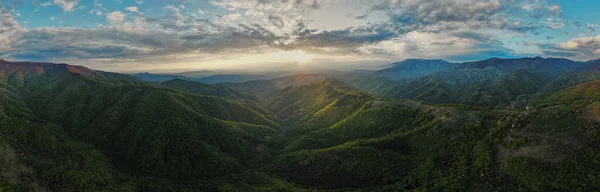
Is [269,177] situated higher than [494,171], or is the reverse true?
[494,171]

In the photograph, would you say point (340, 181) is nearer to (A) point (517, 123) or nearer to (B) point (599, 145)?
(A) point (517, 123)

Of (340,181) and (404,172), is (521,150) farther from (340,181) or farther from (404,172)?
(340,181)

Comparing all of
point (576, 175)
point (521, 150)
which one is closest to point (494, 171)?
point (521, 150)

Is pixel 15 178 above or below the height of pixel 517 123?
below

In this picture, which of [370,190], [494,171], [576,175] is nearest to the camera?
[576,175]

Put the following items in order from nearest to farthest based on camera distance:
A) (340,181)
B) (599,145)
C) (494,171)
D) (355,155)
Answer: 1. (599,145)
2. (494,171)
3. (340,181)
4. (355,155)

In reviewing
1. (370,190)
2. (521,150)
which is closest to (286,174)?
(370,190)

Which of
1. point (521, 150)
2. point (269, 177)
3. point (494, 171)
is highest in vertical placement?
point (521, 150)

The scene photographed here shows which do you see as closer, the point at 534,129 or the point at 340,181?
the point at 534,129

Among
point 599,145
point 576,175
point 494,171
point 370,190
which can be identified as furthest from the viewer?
point 370,190
